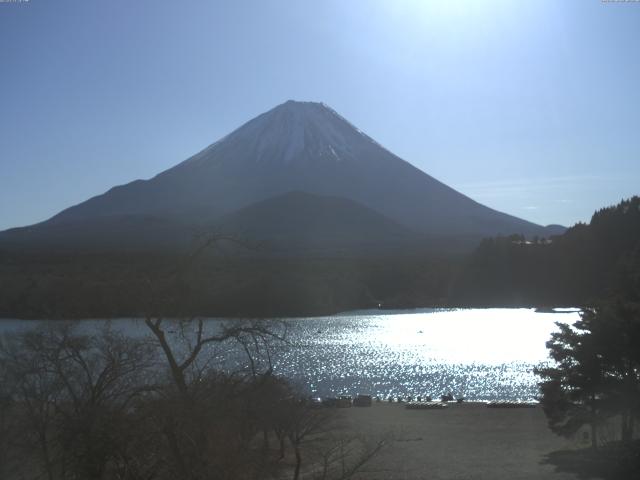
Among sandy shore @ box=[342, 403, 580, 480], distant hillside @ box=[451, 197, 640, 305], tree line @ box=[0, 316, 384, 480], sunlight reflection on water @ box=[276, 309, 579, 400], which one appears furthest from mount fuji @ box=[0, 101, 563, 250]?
tree line @ box=[0, 316, 384, 480]

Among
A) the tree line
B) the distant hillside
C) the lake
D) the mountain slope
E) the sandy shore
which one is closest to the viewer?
the tree line

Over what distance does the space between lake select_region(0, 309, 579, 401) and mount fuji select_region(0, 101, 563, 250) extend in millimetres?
23152

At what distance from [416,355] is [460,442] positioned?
59.0 feet

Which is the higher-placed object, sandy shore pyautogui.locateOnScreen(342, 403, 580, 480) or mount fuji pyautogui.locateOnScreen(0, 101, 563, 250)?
mount fuji pyautogui.locateOnScreen(0, 101, 563, 250)

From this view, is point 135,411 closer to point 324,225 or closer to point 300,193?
point 324,225

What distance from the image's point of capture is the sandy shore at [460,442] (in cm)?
1120

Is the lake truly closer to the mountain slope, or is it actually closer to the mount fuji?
the mountain slope

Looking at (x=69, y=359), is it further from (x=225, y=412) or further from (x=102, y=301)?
(x=102, y=301)

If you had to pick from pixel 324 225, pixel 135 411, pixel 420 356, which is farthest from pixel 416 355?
Result: pixel 324 225

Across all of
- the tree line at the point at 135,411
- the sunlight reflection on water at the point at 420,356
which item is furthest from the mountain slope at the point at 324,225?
the tree line at the point at 135,411

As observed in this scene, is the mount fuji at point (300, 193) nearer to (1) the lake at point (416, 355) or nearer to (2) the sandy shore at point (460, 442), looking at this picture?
(1) the lake at point (416, 355)

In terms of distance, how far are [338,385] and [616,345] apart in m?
14.2

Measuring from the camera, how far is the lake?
2472cm

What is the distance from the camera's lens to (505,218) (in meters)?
101
